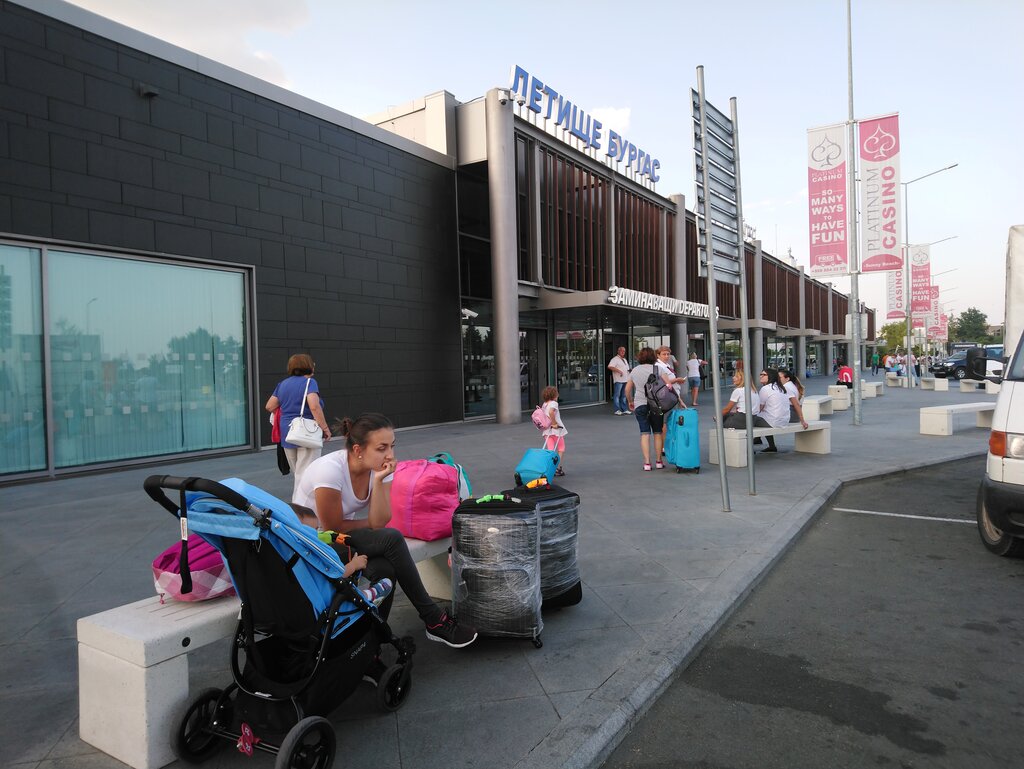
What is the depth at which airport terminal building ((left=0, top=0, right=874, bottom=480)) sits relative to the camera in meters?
9.09

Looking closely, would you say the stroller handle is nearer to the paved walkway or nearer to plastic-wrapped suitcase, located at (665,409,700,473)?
the paved walkway

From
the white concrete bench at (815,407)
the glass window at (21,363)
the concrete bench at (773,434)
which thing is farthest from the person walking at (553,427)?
the white concrete bench at (815,407)

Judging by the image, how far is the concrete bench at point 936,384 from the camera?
91.1 feet

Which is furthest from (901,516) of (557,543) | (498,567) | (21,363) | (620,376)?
(620,376)

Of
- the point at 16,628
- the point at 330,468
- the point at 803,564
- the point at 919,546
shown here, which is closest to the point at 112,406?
the point at 16,628

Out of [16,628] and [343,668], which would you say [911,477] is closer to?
[343,668]

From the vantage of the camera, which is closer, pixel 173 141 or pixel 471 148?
pixel 173 141

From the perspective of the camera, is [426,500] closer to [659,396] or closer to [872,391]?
[659,396]

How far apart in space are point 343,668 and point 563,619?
5.59 ft

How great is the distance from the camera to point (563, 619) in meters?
4.05

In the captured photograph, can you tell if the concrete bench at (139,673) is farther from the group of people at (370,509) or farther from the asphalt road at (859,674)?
the asphalt road at (859,674)

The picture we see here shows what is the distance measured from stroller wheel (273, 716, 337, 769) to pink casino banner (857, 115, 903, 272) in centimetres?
1612

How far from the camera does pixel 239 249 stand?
11453mm

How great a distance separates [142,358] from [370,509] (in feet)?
27.8
